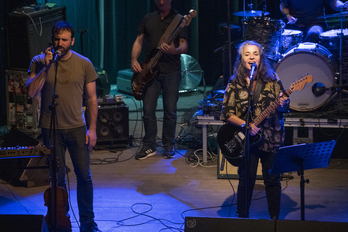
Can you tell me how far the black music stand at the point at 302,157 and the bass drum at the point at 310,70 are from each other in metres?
2.63

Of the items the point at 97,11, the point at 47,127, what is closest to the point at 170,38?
the point at 47,127

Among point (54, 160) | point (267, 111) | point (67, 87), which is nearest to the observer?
point (54, 160)

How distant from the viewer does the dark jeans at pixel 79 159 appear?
372 cm

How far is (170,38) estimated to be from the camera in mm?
5906

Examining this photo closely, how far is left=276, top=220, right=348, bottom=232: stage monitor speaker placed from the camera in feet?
8.36

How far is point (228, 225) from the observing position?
2658 mm

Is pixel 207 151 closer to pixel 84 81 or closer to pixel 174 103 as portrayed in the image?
pixel 174 103

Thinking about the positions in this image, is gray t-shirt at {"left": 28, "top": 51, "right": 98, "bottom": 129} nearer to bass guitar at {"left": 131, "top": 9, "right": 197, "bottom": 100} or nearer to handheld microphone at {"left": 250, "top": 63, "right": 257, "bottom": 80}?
handheld microphone at {"left": 250, "top": 63, "right": 257, "bottom": 80}

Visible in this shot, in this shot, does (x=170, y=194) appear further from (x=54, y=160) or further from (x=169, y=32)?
(x=169, y=32)

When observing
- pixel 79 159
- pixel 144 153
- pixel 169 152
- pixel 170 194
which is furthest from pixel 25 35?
pixel 79 159

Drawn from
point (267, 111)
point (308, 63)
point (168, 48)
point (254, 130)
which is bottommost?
point (254, 130)

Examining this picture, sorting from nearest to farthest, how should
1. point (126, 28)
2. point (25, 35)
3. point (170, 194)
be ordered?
point (170, 194) < point (25, 35) < point (126, 28)

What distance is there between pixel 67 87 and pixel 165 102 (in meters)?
2.71

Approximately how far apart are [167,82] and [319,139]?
96.9 inches
